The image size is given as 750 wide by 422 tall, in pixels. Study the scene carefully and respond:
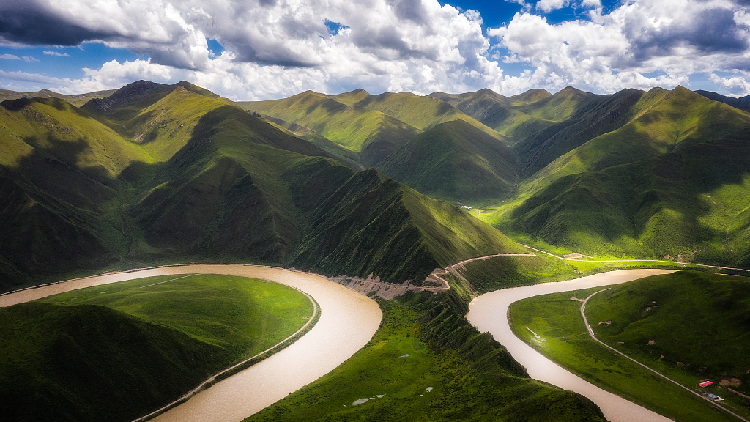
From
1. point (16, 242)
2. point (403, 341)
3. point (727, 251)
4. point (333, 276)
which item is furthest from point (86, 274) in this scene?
point (727, 251)

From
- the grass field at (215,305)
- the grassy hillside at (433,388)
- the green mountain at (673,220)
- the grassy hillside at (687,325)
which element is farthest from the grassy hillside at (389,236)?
the grassy hillside at (687,325)

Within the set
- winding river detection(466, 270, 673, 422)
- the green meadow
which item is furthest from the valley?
winding river detection(466, 270, 673, 422)

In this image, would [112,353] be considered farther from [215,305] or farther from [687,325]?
[687,325]

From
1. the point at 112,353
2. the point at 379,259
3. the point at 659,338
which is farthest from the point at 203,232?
the point at 659,338

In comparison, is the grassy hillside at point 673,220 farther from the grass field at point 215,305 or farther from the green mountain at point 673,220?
the grass field at point 215,305

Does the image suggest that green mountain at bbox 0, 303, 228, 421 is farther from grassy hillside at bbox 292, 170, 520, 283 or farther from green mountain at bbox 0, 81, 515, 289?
green mountain at bbox 0, 81, 515, 289

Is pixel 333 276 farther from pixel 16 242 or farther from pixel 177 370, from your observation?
pixel 16 242
